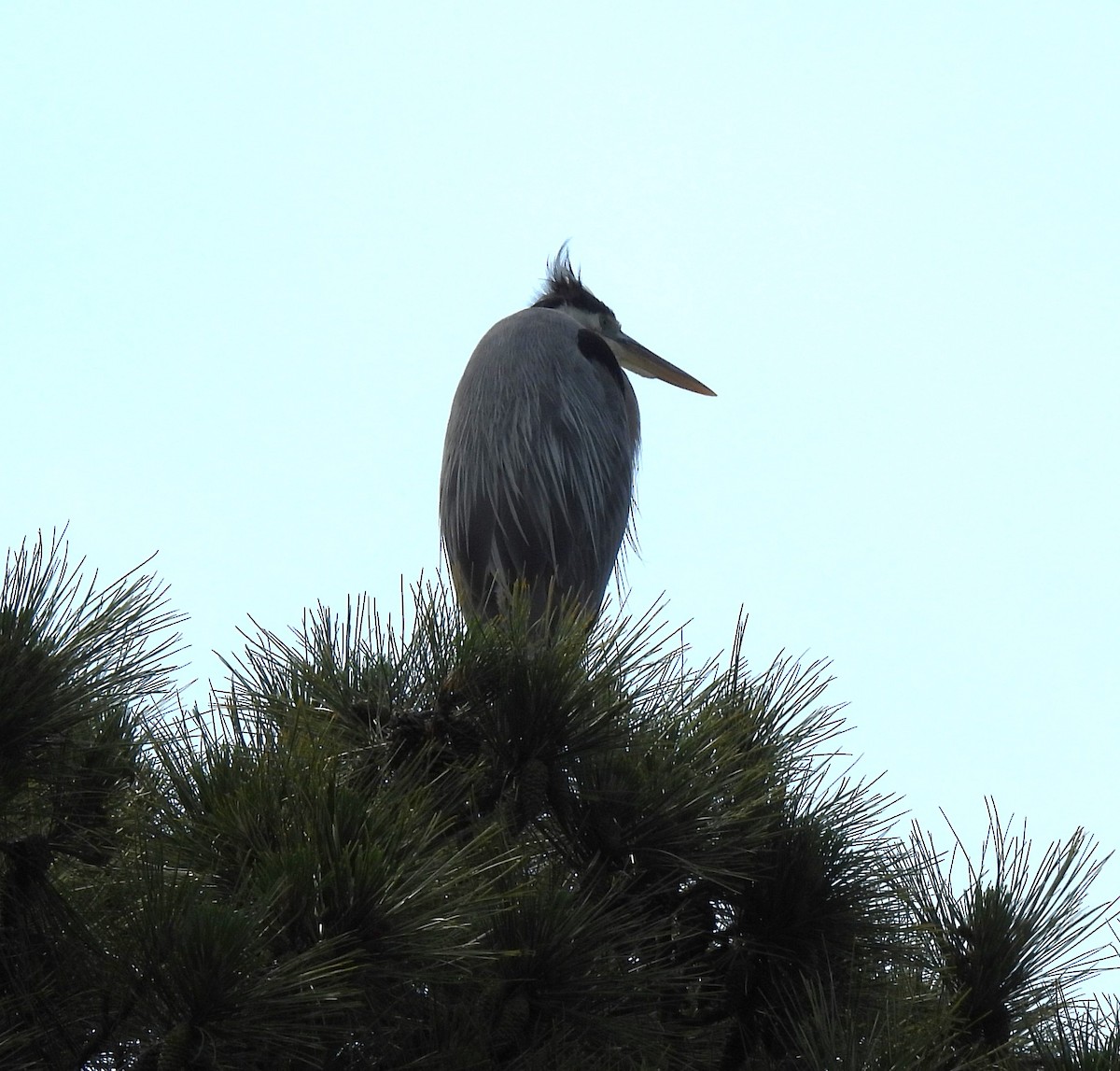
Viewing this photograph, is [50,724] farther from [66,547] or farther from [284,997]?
[284,997]

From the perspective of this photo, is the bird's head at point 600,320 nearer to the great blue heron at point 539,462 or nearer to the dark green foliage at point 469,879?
the great blue heron at point 539,462

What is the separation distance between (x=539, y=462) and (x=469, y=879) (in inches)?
118

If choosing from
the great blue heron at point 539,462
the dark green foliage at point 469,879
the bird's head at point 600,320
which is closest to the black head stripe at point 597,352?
the great blue heron at point 539,462

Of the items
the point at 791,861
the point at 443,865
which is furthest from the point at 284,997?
the point at 791,861

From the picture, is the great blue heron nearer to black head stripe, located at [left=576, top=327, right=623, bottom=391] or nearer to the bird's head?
black head stripe, located at [left=576, top=327, right=623, bottom=391]

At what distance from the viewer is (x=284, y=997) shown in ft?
4.61

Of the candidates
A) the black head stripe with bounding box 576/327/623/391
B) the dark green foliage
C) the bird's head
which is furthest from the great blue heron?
the dark green foliage

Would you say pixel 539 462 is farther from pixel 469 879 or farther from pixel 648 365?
pixel 469 879

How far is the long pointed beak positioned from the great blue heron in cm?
117

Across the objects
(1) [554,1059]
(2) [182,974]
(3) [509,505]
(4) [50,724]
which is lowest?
(1) [554,1059]

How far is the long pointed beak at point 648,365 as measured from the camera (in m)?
6.35

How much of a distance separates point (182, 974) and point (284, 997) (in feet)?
0.32

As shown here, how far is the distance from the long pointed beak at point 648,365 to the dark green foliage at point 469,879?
14.0 ft

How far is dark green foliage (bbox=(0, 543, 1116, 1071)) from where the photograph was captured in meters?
1.49
